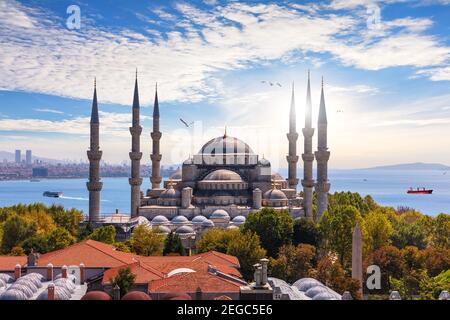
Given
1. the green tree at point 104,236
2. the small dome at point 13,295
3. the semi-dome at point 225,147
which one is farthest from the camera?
the semi-dome at point 225,147

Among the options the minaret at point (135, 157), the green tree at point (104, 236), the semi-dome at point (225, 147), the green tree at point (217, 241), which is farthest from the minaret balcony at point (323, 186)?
the green tree at point (104, 236)

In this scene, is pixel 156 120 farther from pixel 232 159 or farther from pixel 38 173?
pixel 38 173

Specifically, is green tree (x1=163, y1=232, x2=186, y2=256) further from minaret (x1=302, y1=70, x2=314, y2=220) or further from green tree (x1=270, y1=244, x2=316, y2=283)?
minaret (x1=302, y1=70, x2=314, y2=220)

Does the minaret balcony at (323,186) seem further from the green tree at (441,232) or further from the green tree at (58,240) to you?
the green tree at (58,240)

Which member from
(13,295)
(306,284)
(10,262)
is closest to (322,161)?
(306,284)

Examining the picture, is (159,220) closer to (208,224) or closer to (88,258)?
(208,224)

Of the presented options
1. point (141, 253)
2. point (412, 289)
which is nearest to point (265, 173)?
point (141, 253)

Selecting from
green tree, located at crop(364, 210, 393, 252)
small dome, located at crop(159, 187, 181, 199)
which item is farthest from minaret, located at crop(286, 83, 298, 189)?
green tree, located at crop(364, 210, 393, 252)
